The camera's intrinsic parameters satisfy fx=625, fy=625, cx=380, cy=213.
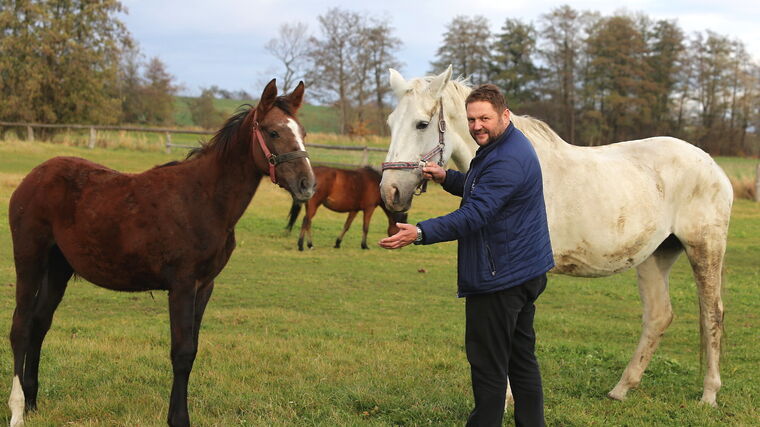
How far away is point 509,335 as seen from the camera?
3.18 meters

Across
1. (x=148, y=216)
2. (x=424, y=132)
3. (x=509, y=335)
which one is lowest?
(x=509, y=335)

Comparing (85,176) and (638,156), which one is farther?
(638,156)

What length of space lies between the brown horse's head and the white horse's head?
49 cm

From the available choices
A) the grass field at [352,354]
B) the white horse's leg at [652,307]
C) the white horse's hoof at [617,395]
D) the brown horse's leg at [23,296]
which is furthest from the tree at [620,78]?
the brown horse's leg at [23,296]

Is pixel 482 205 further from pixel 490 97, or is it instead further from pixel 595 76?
pixel 595 76

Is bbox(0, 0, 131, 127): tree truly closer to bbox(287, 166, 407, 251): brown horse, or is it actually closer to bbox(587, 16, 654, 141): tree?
bbox(287, 166, 407, 251): brown horse

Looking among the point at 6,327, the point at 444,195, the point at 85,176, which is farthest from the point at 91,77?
the point at 85,176

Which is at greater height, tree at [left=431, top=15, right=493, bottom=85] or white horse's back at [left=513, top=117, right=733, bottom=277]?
tree at [left=431, top=15, right=493, bottom=85]

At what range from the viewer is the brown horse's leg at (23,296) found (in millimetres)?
3904

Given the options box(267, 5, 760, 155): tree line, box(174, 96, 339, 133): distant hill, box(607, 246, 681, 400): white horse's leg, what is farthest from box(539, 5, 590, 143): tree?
box(607, 246, 681, 400): white horse's leg

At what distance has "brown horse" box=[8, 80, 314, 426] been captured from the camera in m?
3.70

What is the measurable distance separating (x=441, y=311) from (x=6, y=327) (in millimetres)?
5100

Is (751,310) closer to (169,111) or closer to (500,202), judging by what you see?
(500,202)

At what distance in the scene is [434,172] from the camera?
377 cm
